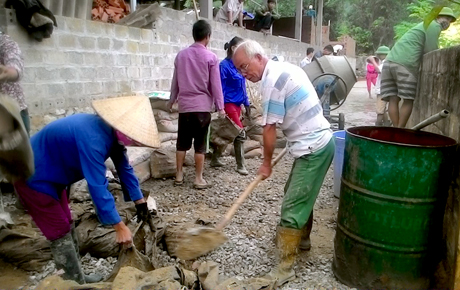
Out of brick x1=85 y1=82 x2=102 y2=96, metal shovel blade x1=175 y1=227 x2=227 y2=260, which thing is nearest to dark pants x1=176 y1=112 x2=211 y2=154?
brick x1=85 y1=82 x2=102 y2=96

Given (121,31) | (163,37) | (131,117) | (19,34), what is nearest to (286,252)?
(131,117)

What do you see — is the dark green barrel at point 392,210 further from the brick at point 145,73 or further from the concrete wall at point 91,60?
the brick at point 145,73

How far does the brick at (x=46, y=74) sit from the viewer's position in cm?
417

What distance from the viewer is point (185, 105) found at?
4.56 metres

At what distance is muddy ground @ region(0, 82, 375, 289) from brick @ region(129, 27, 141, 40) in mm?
2127

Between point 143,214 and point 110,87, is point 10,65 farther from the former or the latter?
point 110,87

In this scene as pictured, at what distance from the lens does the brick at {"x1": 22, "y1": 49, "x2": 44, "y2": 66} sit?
3996 mm

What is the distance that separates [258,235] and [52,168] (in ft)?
6.27

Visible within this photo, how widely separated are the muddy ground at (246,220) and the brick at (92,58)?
5.47ft

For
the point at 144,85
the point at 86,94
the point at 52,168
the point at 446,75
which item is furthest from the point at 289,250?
the point at 144,85

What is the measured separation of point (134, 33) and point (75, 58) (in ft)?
4.32

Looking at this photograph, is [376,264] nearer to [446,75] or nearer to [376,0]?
[446,75]

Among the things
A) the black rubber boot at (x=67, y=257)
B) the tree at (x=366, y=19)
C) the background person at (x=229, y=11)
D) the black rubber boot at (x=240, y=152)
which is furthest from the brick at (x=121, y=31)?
the tree at (x=366, y=19)

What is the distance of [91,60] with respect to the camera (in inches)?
195
